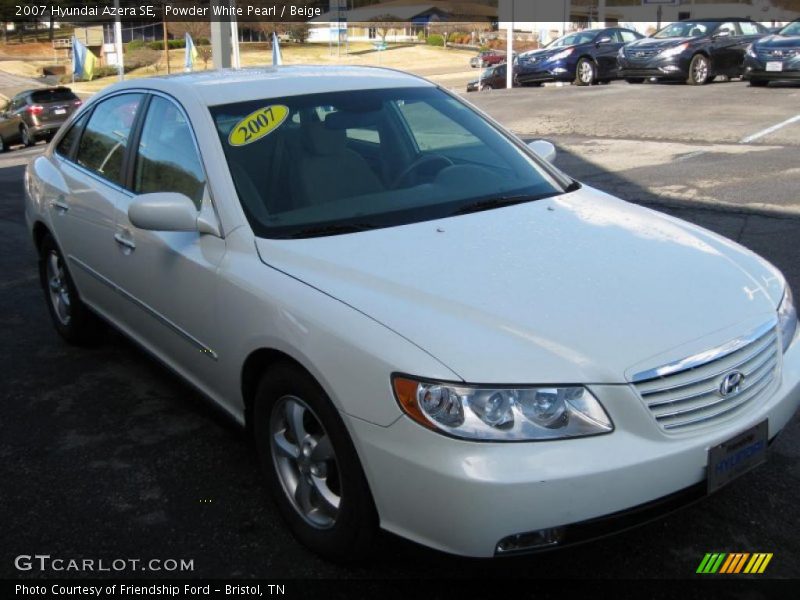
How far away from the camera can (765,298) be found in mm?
2975

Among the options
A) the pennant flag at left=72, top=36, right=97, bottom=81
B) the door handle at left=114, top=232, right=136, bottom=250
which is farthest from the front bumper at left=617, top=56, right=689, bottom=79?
the pennant flag at left=72, top=36, right=97, bottom=81

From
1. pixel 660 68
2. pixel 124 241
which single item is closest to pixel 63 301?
pixel 124 241

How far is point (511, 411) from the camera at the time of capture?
2406mm

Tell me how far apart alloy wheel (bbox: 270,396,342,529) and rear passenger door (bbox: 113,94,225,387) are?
0.51 meters

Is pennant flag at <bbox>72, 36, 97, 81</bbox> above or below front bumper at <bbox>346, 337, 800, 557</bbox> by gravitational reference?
above

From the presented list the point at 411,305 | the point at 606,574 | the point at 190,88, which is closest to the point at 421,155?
the point at 190,88

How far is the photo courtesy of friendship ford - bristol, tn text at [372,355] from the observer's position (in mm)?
2418

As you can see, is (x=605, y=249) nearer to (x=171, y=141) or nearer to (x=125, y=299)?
(x=171, y=141)

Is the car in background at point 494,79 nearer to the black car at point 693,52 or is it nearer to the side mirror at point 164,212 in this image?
the black car at point 693,52

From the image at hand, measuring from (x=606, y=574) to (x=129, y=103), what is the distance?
10.5ft

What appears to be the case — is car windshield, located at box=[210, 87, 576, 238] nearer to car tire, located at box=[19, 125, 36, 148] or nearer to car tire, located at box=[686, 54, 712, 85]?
car tire, located at box=[686, 54, 712, 85]

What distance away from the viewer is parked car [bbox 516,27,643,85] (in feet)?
70.0

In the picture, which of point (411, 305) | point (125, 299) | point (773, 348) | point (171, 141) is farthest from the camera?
point (125, 299)

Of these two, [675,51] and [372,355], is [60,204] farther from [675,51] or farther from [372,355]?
[675,51]
